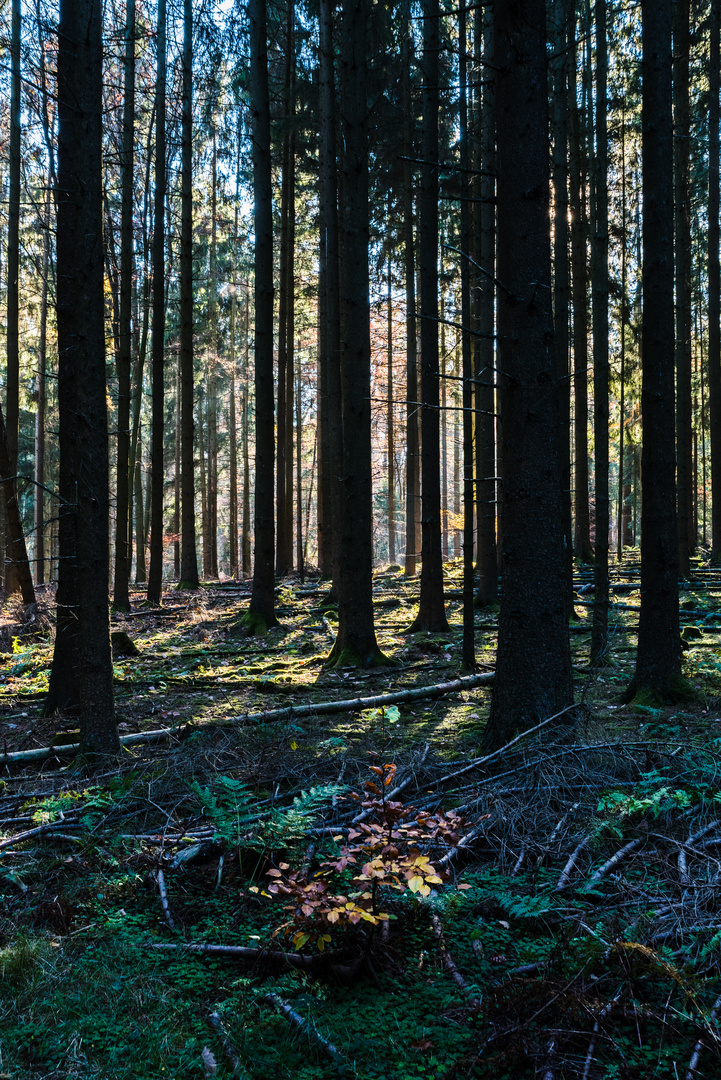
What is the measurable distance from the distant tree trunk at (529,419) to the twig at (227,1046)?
2.86 meters

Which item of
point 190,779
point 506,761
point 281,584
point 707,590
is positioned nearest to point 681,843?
point 506,761

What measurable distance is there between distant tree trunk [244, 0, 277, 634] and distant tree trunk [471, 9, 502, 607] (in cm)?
358

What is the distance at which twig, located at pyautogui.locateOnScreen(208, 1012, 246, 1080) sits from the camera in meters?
2.26

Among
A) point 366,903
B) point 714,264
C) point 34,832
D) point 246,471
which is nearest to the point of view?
point 366,903

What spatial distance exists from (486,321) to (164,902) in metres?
10.1

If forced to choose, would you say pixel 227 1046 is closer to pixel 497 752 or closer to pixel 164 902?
pixel 164 902

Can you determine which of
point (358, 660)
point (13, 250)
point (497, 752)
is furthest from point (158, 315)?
point (497, 752)

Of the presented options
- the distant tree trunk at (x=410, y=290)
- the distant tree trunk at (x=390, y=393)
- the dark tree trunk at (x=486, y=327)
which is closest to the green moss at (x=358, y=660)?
the distant tree trunk at (x=410, y=290)

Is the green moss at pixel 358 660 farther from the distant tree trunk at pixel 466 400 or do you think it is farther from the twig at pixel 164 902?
the twig at pixel 164 902

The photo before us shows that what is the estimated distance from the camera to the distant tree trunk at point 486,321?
962cm

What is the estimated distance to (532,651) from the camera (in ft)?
15.9

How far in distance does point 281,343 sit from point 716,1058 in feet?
56.2

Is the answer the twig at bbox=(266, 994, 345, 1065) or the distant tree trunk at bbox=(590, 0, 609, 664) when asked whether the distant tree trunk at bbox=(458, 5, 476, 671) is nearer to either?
the distant tree trunk at bbox=(590, 0, 609, 664)

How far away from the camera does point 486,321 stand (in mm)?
11258
